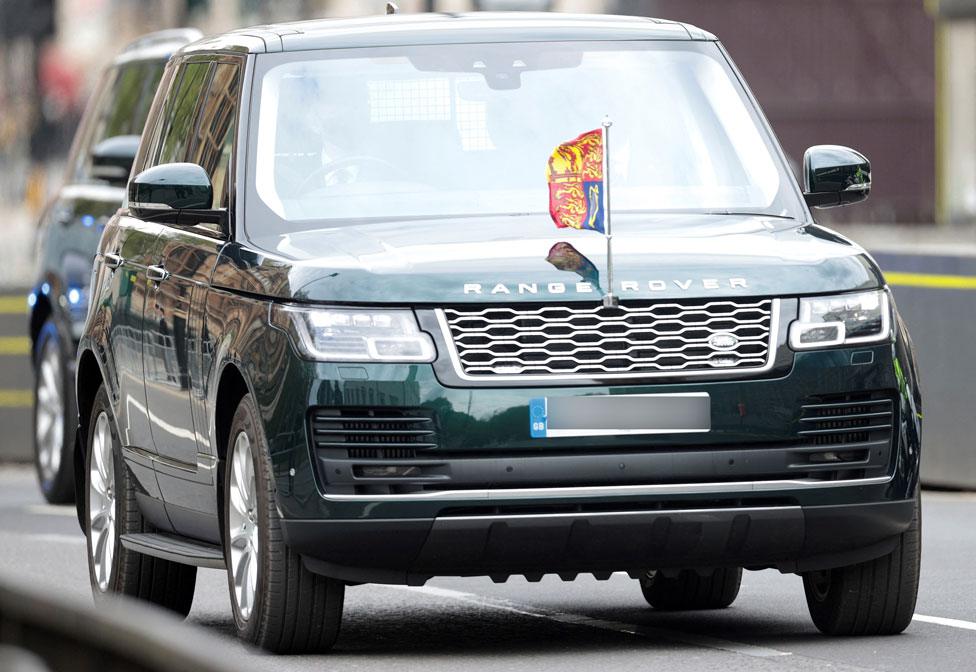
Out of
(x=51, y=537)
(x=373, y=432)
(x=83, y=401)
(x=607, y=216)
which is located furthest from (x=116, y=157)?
(x=373, y=432)

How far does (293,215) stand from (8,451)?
35.2 feet

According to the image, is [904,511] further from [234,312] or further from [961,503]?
[961,503]

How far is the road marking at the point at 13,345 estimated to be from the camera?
17750 millimetres

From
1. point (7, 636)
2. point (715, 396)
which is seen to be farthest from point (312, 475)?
point (7, 636)

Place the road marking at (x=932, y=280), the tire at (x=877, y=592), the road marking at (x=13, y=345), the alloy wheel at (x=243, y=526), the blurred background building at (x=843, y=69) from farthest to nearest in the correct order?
1. the blurred background building at (x=843, y=69)
2. the road marking at (x=13, y=345)
3. the road marking at (x=932, y=280)
4. the tire at (x=877, y=592)
5. the alloy wheel at (x=243, y=526)

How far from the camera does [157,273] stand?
834 cm

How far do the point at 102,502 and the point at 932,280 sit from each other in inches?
235

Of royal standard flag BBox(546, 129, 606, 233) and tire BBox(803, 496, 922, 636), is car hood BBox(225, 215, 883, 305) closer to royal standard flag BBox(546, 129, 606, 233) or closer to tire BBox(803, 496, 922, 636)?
royal standard flag BBox(546, 129, 606, 233)

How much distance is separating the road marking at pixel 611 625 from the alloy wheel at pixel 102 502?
1247 millimetres

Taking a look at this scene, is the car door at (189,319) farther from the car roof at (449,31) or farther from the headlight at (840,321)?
the headlight at (840,321)

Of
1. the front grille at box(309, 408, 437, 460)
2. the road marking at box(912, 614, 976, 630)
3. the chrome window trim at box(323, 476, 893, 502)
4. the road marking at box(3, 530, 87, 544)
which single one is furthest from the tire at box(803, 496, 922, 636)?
the road marking at box(3, 530, 87, 544)

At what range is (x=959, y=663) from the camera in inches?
277

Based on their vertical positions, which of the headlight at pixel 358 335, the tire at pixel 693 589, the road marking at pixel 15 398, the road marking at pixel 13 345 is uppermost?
the headlight at pixel 358 335

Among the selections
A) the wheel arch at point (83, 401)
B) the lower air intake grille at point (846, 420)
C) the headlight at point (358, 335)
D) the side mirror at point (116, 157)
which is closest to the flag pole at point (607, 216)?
the headlight at point (358, 335)
